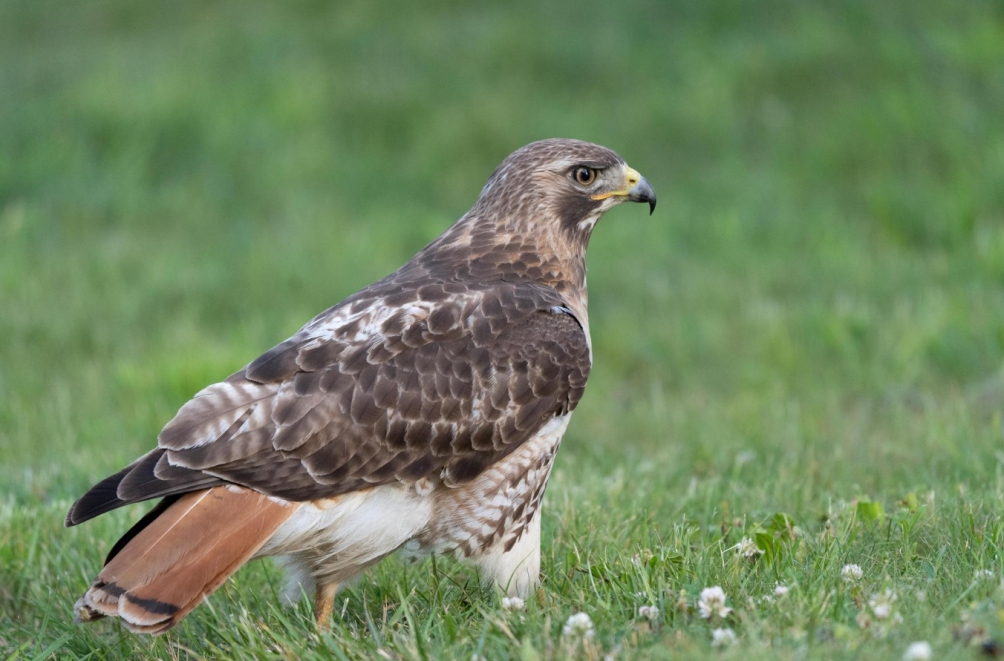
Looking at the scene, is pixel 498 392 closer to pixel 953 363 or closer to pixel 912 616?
pixel 912 616

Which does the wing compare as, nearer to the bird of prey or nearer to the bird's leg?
the bird of prey

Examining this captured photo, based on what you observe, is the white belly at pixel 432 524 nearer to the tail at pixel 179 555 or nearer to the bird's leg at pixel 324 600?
the bird's leg at pixel 324 600

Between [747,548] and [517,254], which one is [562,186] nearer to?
[517,254]

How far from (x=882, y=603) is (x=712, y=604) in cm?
42

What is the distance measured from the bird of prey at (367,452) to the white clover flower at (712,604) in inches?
33.7

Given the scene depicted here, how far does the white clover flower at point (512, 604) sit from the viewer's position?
11.5 ft

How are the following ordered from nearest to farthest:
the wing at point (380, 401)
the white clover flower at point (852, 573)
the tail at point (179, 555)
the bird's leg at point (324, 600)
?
the tail at point (179, 555)
the white clover flower at point (852, 573)
the wing at point (380, 401)
the bird's leg at point (324, 600)

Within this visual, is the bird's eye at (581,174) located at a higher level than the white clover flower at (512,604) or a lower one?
higher

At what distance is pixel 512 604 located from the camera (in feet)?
11.6

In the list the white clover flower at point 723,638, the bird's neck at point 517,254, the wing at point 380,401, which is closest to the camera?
the white clover flower at point 723,638

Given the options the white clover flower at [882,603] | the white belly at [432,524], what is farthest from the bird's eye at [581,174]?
the white clover flower at [882,603]

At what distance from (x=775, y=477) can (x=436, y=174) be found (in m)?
6.13

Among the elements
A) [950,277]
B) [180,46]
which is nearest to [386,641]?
[950,277]

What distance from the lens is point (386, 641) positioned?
3373 mm
